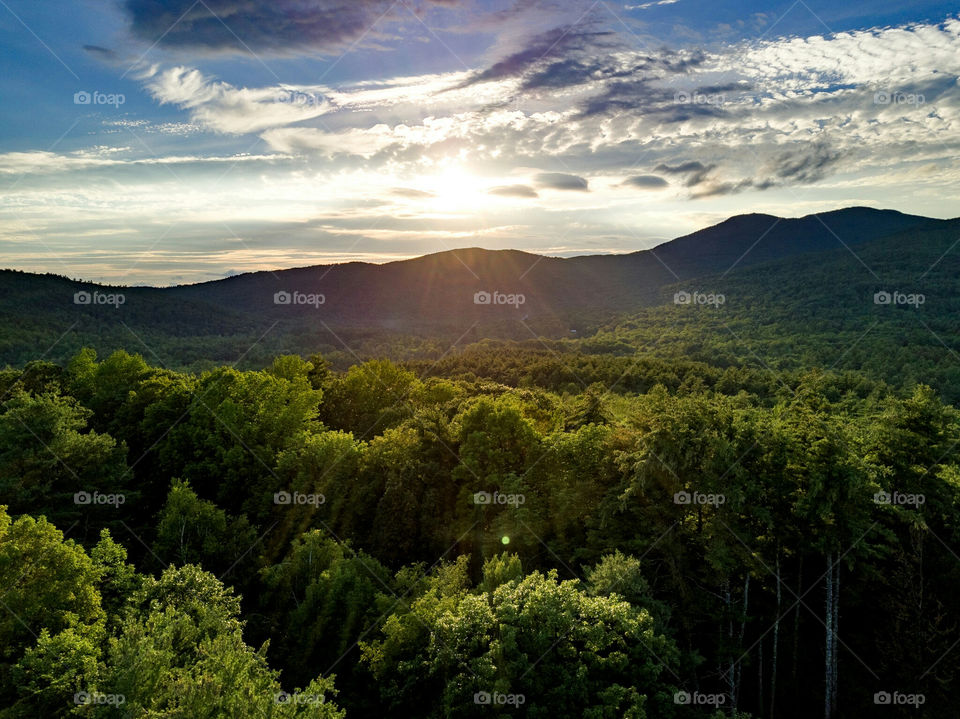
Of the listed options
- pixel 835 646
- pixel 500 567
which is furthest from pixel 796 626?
pixel 500 567

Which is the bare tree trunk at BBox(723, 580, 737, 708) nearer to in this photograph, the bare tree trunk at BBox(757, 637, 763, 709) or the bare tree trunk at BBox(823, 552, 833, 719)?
the bare tree trunk at BBox(757, 637, 763, 709)

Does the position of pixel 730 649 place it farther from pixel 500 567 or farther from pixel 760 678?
pixel 500 567

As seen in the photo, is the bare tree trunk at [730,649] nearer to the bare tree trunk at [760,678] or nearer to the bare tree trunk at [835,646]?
the bare tree trunk at [760,678]

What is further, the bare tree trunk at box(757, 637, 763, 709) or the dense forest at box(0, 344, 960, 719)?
the bare tree trunk at box(757, 637, 763, 709)

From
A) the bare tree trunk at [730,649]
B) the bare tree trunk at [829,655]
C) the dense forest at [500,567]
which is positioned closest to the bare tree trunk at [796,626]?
the dense forest at [500,567]

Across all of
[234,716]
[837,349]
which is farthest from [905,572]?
[837,349]

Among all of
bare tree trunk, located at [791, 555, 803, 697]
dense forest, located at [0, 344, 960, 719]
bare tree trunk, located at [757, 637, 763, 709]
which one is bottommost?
bare tree trunk, located at [757, 637, 763, 709]

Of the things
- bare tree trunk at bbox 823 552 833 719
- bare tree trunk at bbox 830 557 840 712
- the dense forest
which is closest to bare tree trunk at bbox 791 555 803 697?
the dense forest

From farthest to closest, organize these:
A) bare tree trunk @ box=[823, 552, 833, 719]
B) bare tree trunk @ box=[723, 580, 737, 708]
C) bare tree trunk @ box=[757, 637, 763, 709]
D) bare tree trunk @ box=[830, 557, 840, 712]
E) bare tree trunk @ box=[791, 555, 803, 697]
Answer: bare tree trunk @ box=[791, 555, 803, 697]
bare tree trunk @ box=[757, 637, 763, 709]
bare tree trunk @ box=[830, 557, 840, 712]
bare tree trunk @ box=[823, 552, 833, 719]
bare tree trunk @ box=[723, 580, 737, 708]
